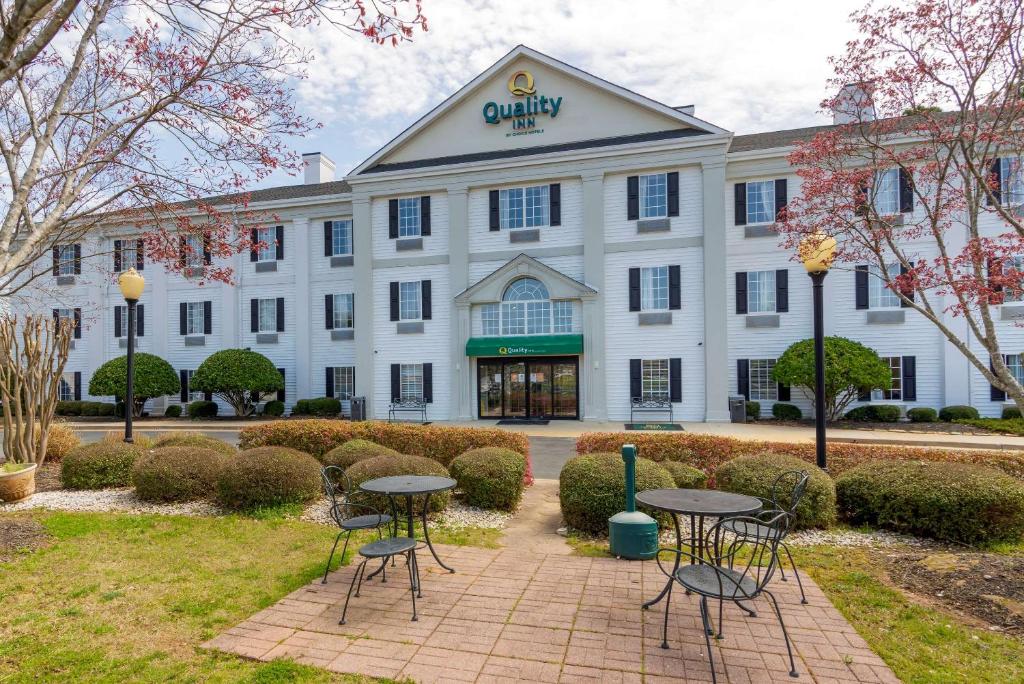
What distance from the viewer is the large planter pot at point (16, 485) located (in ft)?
28.1

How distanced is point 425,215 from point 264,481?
1727cm

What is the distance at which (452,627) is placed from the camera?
4.34m

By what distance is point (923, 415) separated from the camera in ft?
61.1

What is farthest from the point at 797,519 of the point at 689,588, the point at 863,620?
the point at 689,588

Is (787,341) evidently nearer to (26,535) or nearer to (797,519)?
(797,519)

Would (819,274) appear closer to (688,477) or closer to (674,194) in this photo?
(688,477)

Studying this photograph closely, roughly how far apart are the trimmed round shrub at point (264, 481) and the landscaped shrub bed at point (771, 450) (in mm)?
4622

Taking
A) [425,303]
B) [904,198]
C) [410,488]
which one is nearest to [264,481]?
[410,488]

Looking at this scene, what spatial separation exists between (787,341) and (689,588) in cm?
1884

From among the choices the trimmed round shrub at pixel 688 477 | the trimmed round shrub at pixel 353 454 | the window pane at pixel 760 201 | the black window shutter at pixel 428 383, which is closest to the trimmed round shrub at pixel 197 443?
the trimmed round shrub at pixel 353 454

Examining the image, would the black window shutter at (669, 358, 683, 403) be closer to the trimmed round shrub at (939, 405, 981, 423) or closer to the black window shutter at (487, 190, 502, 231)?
the trimmed round shrub at (939, 405, 981, 423)

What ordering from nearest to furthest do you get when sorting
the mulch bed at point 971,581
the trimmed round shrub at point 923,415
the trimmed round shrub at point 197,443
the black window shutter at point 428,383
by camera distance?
the mulch bed at point 971,581
the trimmed round shrub at point 197,443
the trimmed round shrub at point 923,415
the black window shutter at point 428,383

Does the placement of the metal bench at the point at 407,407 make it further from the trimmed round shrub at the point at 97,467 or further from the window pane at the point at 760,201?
the window pane at the point at 760,201

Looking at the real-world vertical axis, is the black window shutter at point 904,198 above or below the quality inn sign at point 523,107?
below
